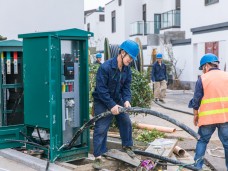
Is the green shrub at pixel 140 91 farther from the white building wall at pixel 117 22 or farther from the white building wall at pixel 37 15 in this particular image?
the white building wall at pixel 117 22

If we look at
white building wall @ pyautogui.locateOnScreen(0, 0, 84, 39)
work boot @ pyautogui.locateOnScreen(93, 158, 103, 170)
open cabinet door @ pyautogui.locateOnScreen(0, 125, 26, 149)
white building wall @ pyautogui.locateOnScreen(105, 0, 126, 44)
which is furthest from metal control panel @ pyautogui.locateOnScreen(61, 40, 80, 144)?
white building wall @ pyautogui.locateOnScreen(105, 0, 126, 44)

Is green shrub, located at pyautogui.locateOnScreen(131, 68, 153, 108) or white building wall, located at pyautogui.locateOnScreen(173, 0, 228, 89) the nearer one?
green shrub, located at pyautogui.locateOnScreen(131, 68, 153, 108)

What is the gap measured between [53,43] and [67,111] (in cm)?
111

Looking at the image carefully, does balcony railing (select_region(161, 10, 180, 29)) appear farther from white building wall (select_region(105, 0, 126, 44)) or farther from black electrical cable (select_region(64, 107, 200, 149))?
black electrical cable (select_region(64, 107, 200, 149))

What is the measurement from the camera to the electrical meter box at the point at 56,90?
6484 mm

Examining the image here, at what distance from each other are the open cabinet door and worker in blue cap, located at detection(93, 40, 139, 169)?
5.55ft

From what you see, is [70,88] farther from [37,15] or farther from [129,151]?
[37,15]

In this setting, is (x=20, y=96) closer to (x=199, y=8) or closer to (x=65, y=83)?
(x=65, y=83)

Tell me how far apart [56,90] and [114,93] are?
2.93 ft

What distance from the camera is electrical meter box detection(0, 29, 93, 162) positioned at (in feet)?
21.3

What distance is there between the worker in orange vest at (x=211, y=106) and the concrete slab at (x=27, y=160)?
6.93 feet

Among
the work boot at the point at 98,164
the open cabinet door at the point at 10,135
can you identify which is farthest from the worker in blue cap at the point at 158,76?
the work boot at the point at 98,164

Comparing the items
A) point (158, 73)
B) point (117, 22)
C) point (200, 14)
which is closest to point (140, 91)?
point (158, 73)

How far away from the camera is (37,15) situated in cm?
1285
